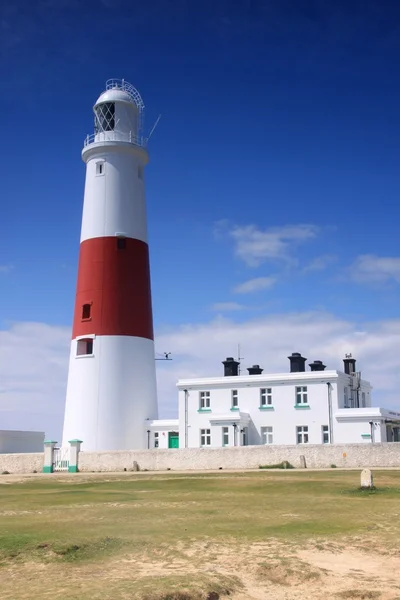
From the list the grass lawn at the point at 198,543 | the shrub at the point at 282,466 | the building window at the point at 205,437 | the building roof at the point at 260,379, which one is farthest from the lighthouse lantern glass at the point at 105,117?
the grass lawn at the point at 198,543

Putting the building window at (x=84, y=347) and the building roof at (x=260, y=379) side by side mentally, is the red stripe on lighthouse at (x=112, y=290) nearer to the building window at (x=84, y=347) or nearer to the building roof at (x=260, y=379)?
the building window at (x=84, y=347)

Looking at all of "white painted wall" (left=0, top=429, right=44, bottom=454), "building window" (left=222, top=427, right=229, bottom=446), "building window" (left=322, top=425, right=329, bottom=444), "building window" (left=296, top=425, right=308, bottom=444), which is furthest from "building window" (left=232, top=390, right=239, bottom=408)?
"white painted wall" (left=0, top=429, right=44, bottom=454)

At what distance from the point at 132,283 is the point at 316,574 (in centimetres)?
2966

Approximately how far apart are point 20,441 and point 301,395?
1951cm

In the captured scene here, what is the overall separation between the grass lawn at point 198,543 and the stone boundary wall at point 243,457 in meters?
11.1

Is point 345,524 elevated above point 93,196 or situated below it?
below

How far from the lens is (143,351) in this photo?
4016 cm

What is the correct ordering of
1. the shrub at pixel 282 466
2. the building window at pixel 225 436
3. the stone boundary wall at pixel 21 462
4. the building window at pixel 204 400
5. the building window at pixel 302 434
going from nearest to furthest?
the shrub at pixel 282 466
the stone boundary wall at pixel 21 462
the building window at pixel 302 434
the building window at pixel 225 436
the building window at pixel 204 400

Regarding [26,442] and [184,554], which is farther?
[26,442]

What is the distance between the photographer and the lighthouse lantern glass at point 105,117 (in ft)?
138

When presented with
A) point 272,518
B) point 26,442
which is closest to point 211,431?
point 26,442

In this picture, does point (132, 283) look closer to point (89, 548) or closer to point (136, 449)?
point (136, 449)

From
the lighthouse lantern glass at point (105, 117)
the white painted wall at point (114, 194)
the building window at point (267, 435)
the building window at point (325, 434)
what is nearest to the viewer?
the white painted wall at point (114, 194)

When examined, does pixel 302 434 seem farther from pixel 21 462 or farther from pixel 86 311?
pixel 21 462
